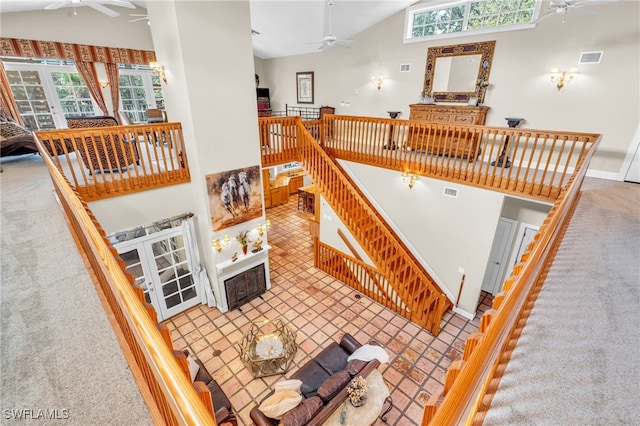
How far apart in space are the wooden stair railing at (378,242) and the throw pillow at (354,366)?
1.88 metres

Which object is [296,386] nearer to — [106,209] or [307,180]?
[106,209]

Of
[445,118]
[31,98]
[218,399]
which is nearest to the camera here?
[218,399]

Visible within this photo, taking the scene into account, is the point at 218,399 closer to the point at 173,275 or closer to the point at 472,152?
the point at 173,275

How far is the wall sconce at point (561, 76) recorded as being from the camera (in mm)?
5277

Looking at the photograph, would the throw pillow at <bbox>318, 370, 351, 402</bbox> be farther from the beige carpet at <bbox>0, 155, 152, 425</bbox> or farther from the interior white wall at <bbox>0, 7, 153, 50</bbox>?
the interior white wall at <bbox>0, 7, 153, 50</bbox>

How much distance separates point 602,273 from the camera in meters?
2.28

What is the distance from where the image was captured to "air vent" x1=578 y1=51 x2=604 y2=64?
501 cm

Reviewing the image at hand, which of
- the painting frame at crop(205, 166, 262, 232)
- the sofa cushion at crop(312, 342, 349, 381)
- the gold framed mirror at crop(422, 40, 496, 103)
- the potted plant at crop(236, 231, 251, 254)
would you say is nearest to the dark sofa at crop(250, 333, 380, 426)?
the sofa cushion at crop(312, 342, 349, 381)

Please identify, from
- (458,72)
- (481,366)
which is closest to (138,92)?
(458,72)

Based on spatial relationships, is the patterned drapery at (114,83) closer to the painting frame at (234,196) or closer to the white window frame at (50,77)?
the white window frame at (50,77)

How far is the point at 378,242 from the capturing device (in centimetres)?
605

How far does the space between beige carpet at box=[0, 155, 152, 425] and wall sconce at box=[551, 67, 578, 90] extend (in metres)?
7.75

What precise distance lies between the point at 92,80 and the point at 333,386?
9.34 meters

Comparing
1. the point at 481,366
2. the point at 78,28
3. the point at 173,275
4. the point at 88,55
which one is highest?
the point at 78,28
